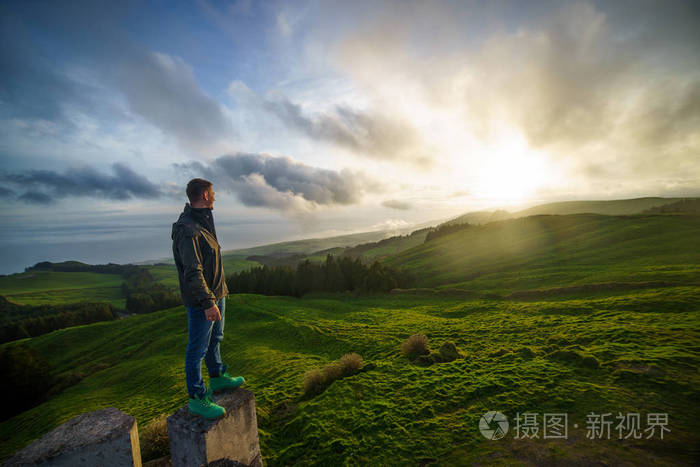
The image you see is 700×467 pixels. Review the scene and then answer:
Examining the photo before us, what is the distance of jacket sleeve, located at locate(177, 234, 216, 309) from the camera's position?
14.8ft

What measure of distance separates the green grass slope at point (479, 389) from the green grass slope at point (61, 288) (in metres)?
142

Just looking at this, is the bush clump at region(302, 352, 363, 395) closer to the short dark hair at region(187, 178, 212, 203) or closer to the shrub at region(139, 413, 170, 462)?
the shrub at region(139, 413, 170, 462)

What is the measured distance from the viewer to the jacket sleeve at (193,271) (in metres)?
4.51

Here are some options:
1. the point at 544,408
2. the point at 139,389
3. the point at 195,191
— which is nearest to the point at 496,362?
the point at 544,408

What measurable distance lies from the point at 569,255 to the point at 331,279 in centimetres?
4372

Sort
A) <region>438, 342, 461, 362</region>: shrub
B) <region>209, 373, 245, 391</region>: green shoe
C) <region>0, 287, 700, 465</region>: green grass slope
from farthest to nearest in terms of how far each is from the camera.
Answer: <region>438, 342, 461, 362</region>: shrub, <region>209, 373, 245, 391</region>: green shoe, <region>0, 287, 700, 465</region>: green grass slope

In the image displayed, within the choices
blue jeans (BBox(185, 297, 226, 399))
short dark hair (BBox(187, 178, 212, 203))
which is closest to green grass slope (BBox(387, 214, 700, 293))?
blue jeans (BBox(185, 297, 226, 399))

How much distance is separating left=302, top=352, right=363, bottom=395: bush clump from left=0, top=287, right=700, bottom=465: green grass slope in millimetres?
521

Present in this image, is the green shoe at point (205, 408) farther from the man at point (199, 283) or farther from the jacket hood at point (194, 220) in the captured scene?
the jacket hood at point (194, 220)

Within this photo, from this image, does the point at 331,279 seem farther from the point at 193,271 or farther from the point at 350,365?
the point at 193,271

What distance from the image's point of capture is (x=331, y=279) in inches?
2157

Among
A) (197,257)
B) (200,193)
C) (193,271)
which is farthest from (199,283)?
(200,193)

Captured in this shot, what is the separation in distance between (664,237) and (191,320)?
63975 millimetres

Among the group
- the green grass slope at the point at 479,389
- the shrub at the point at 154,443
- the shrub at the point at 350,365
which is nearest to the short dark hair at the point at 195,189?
the shrub at the point at 154,443
